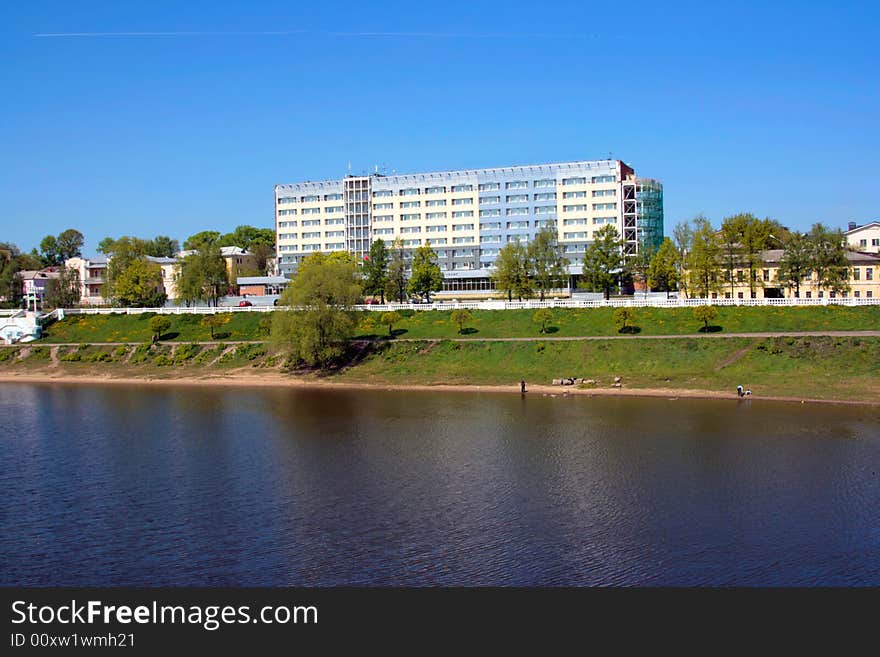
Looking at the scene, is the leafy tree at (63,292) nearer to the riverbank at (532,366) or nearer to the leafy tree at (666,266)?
the riverbank at (532,366)

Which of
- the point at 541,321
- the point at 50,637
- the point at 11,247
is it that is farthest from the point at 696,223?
the point at 11,247

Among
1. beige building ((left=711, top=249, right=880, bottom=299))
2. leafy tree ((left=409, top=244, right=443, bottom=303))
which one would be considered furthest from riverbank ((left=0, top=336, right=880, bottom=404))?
beige building ((left=711, top=249, right=880, bottom=299))

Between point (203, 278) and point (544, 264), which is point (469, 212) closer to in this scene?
point (544, 264)

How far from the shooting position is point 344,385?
83.6 m

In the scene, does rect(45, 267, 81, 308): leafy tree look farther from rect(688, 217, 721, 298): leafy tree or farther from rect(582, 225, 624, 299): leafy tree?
rect(688, 217, 721, 298): leafy tree

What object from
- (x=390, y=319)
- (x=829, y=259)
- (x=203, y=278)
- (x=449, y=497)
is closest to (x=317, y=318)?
(x=390, y=319)

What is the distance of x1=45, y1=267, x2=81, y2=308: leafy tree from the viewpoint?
129500 mm

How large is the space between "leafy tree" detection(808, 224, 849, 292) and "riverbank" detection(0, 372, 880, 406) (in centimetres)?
3770

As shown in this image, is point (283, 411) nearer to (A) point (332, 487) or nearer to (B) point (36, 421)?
(B) point (36, 421)

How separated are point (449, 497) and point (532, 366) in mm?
44475

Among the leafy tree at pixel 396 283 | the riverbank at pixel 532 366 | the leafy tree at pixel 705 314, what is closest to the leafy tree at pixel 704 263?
the leafy tree at pixel 705 314

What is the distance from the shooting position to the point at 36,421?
63.3m

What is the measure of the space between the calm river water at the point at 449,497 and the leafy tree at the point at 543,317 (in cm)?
2870

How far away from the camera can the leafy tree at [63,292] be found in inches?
5098
